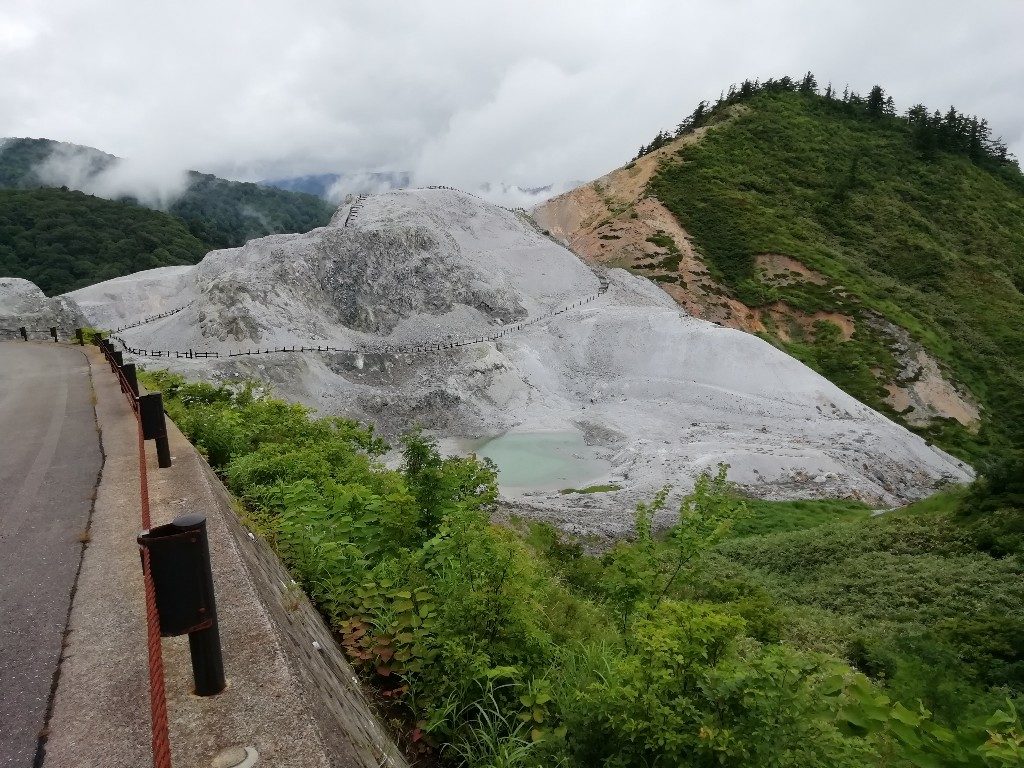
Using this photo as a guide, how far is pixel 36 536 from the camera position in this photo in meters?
6.10

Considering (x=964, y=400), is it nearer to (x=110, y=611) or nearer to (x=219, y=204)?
(x=110, y=611)

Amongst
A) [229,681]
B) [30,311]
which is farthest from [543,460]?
[30,311]

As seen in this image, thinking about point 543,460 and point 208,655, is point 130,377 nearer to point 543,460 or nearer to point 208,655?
point 208,655

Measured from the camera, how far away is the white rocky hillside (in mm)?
31562

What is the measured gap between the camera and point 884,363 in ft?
157

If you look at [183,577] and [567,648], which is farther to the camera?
[567,648]

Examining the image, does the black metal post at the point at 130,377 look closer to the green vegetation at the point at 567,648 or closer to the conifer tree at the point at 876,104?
the green vegetation at the point at 567,648

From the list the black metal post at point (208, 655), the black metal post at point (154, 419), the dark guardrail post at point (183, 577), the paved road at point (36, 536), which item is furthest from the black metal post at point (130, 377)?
the dark guardrail post at point (183, 577)

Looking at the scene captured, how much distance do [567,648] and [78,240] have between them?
121981 millimetres

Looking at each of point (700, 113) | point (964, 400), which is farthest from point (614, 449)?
point (700, 113)

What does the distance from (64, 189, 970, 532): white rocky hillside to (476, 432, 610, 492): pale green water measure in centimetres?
86

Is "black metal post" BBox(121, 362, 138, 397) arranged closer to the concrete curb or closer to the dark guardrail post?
the concrete curb

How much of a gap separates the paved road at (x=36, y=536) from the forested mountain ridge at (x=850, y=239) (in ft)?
158

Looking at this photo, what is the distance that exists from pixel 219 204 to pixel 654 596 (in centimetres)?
22455
